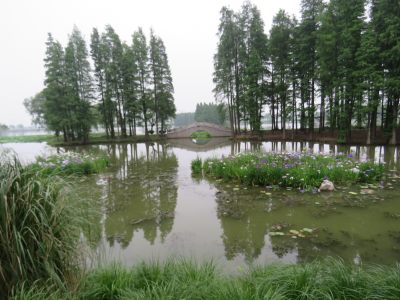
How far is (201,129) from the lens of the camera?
33062 mm

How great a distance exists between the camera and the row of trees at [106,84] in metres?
25.3

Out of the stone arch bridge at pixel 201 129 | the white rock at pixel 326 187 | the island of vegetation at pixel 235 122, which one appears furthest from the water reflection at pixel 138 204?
the stone arch bridge at pixel 201 129

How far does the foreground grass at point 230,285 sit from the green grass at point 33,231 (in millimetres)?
153

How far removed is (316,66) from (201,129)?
56.4 ft

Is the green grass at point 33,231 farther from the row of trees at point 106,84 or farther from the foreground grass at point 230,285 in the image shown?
the row of trees at point 106,84

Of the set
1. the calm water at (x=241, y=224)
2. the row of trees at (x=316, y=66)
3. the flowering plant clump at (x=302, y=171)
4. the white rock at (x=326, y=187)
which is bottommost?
the calm water at (x=241, y=224)

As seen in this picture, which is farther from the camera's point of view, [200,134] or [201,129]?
[201,129]

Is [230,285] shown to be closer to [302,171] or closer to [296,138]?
[302,171]

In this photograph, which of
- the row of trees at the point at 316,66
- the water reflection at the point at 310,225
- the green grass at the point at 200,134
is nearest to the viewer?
the water reflection at the point at 310,225

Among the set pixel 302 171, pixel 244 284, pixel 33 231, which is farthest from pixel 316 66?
pixel 33 231

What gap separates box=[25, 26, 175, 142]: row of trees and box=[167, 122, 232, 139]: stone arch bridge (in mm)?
3079

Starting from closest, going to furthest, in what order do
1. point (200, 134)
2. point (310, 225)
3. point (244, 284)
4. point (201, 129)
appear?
1. point (244, 284)
2. point (310, 225)
3. point (200, 134)
4. point (201, 129)

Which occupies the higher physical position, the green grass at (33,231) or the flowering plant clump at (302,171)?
the green grass at (33,231)

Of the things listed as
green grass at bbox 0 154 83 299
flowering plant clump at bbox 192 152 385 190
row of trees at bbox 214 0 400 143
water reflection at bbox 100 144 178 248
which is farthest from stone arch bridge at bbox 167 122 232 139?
green grass at bbox 0 154 83 299
